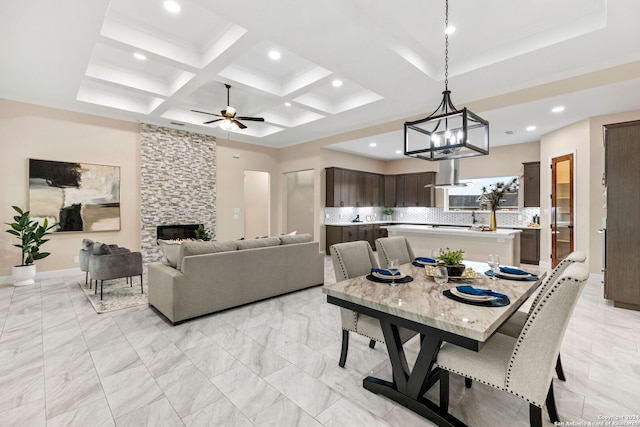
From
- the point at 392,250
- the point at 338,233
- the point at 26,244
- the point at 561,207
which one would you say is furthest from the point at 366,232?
the point at 26,244

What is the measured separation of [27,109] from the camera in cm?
507

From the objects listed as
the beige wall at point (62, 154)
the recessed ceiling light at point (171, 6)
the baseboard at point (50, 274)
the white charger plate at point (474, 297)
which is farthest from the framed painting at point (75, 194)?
the white charger plate at point (474, 297)

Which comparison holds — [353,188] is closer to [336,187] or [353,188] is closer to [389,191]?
[336,187]

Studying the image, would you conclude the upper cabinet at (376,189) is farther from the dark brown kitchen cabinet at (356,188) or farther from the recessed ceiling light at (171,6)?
the recessed ceiling light at (171,6)

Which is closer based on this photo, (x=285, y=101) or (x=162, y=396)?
(x=162, y=396)

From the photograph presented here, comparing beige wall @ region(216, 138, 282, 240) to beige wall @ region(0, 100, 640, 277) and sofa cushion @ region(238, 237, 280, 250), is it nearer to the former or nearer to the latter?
beige wall @ region(0, 100, 640, 277)

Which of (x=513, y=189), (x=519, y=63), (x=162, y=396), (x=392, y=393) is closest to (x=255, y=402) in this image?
(x=162, y=396)

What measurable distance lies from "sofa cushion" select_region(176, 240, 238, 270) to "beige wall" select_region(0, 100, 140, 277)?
3654 millimetres

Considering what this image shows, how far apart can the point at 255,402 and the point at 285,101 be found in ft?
15.0

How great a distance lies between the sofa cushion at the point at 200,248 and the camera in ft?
10.9

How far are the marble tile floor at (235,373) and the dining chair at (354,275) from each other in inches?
13.1

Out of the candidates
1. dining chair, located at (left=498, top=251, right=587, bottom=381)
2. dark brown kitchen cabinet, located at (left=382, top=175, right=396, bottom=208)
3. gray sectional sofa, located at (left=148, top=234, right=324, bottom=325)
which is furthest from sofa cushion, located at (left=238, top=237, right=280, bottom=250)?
dark brown kitchen cabinet, located at (left=382, top=175, right=396, bottom=208)

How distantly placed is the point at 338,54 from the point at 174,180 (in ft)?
16.3

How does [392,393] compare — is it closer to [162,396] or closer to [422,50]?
[162,396]
